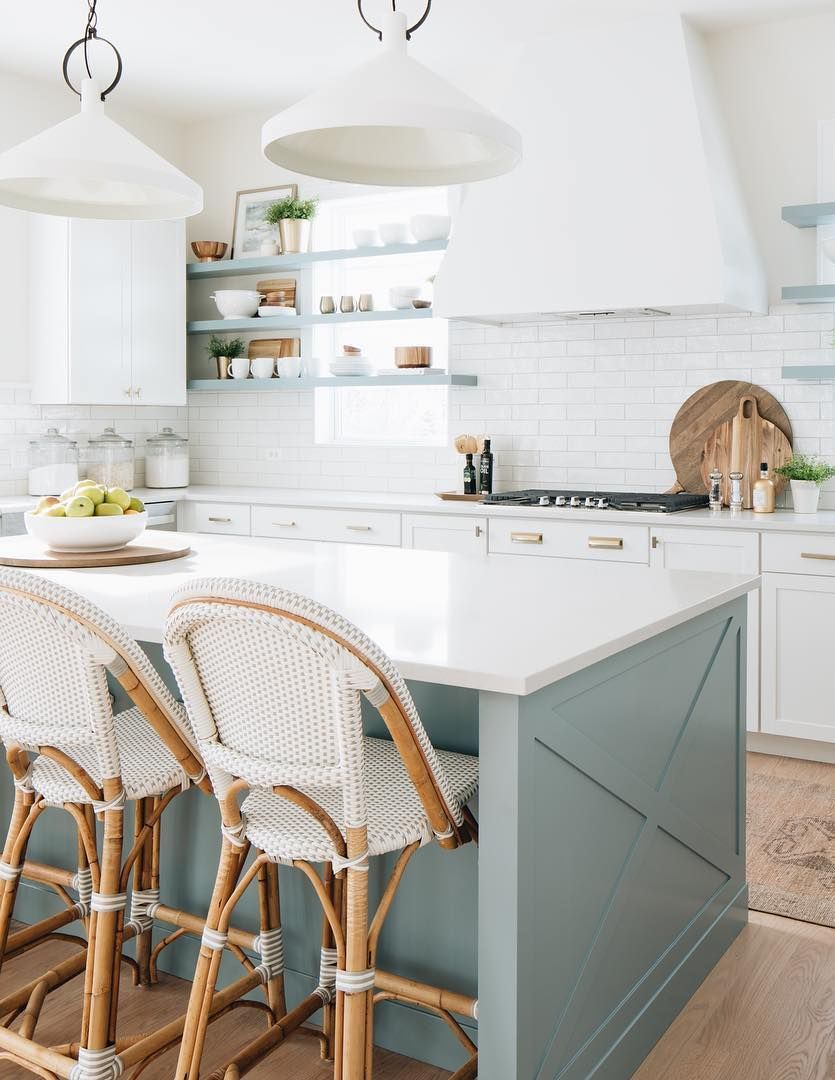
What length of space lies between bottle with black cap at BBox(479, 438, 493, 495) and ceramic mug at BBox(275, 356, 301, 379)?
1.22 metres

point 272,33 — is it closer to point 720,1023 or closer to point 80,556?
point 80,556

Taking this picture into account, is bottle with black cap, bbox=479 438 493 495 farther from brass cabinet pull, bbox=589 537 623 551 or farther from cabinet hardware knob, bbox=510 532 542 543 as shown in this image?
brass cabinet pull, bbox=589 537 623 551

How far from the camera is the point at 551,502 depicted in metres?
4.84

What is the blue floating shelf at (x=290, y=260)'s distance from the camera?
5445 mm

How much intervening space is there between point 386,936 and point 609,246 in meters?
3.12

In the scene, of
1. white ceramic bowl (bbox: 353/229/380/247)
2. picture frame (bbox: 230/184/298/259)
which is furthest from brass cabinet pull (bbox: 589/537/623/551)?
picture frame (bbox: 230/184/298/259)

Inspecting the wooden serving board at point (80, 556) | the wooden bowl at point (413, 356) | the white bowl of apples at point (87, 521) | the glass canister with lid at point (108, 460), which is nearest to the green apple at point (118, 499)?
the white bowl of apples at point (87, 521)

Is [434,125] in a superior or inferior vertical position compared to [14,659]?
superior

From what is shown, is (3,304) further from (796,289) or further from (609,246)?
(796,289)

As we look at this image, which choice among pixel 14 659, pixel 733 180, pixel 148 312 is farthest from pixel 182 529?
pixel 14 659

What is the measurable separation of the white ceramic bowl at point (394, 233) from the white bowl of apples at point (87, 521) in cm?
273

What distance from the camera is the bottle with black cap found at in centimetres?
532

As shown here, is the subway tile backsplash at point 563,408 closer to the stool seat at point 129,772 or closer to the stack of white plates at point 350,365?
the stack of white plates at point 350,365

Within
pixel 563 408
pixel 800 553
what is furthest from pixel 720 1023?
pixel 563 408
